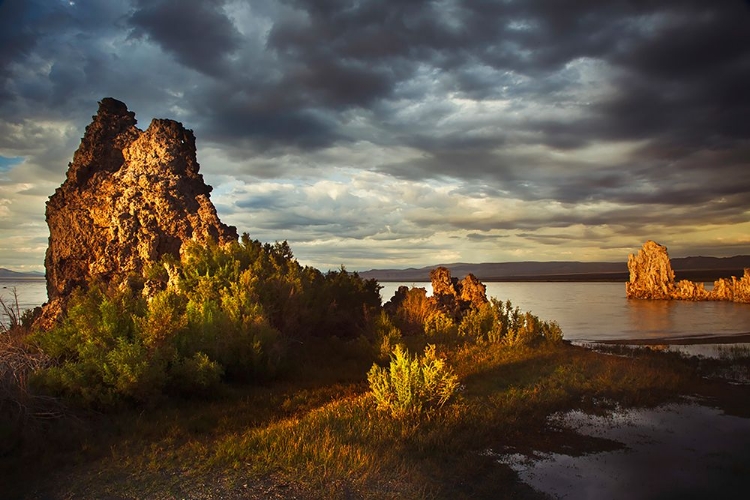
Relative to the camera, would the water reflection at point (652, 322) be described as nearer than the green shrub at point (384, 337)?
No

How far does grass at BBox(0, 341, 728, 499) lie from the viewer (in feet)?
20.3

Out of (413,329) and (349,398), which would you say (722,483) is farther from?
(413,329)

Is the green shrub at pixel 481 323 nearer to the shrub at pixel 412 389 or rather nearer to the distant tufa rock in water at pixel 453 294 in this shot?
the distant tufa rock in water at pixel 453 294

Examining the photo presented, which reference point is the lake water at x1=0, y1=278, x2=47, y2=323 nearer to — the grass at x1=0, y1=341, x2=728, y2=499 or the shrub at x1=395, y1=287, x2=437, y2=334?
the grass at x1=0, y1=341, x2=728, y2=499

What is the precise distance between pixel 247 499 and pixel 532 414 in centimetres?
635

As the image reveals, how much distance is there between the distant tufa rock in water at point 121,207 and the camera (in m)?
15.7

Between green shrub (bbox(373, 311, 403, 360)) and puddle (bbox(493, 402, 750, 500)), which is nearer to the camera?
puddle (bbox(493, 402, 750, 500))

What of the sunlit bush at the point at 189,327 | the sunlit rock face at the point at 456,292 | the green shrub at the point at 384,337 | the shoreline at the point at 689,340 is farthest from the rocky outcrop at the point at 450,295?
the shoreline at the point at 689,340

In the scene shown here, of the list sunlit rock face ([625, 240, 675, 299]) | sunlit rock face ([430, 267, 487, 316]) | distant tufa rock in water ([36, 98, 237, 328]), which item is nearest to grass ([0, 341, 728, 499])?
distant tufa rock in water ([36, 98, 237, 328])

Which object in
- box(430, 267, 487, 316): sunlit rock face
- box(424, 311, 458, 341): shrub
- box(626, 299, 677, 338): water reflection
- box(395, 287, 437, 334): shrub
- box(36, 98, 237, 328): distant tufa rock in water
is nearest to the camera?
box(36, 98, 237, 328): distant tufa rock in water

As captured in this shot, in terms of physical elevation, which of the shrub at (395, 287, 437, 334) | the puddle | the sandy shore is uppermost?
the shrub at (395, 287, 437, 334)

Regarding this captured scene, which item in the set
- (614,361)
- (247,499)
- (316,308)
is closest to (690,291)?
(614,361)

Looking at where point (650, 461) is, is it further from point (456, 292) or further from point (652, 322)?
point (652, 322)

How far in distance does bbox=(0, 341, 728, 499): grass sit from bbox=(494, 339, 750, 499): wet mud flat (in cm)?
35
